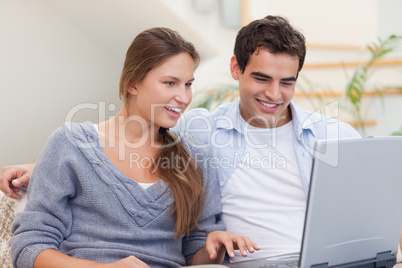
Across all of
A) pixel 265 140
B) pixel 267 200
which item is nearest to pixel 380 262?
pixel 267 200

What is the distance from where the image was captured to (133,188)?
1.41m

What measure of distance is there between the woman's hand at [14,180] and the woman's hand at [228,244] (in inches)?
23.2

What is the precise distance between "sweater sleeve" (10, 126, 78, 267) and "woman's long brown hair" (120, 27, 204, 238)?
0.26 m

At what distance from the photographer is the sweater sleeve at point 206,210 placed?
1507 millimetres

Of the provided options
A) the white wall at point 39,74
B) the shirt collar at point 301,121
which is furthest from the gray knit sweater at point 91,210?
the white wall at point 39,74

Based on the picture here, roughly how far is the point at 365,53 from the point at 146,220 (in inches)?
106

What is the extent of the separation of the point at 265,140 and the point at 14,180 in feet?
2.63

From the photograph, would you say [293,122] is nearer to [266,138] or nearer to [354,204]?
[266,138]

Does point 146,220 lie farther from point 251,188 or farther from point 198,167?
point 251,188

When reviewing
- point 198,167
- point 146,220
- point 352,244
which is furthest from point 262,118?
point 352,244

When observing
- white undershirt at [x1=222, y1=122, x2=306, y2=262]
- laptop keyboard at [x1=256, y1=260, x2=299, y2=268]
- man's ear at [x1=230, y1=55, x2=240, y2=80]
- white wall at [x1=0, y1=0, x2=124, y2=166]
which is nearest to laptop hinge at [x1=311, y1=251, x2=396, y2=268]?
laptop keyboard at [x1=256, y1=260, x2=299, y2=268]

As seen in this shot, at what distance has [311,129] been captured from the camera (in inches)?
66.6

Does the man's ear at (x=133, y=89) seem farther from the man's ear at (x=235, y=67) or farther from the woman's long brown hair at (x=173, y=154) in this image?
the man's ear at (x=235, y=67)

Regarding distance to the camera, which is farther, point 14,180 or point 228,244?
point 14,180
